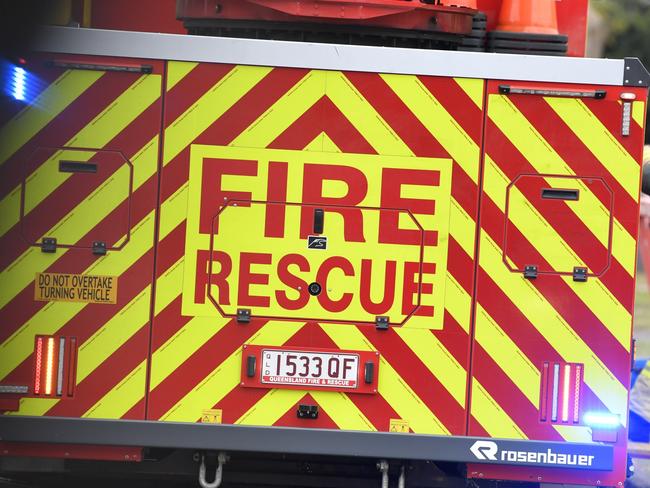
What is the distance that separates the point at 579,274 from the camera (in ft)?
19.7

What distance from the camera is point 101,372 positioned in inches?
236

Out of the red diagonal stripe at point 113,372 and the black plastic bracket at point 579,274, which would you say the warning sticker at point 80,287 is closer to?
the red diagonal stripe at point 113,372

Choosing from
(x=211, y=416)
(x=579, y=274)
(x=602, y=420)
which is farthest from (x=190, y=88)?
(x=602, y=420)

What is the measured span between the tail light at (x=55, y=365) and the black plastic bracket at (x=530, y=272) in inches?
78.3

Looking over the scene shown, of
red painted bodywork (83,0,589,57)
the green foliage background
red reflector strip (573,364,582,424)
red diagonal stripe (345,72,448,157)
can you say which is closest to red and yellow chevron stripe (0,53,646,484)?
red diagonal stripe (345,72,448,157)

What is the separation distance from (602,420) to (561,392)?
217mm

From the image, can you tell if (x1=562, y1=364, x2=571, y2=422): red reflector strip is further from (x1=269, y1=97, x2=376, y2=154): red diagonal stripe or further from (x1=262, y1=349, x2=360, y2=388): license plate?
(x1=269, y1=97, x2=376, y2=154): red diagonal stripe

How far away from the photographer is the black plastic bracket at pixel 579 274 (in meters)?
5.99

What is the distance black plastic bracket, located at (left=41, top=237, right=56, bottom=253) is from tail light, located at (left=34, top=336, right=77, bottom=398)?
381 millimetres

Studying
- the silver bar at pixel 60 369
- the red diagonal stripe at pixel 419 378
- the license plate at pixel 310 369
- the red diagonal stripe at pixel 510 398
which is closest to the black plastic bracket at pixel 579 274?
the red diagonal stripe at pixel 510 398

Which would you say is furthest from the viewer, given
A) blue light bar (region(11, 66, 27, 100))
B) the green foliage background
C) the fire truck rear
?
the green foliage background

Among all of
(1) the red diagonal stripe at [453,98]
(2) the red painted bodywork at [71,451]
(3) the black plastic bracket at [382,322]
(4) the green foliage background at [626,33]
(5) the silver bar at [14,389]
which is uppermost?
(4) the green foliage background at [626,33]

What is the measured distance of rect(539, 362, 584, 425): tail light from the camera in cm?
602

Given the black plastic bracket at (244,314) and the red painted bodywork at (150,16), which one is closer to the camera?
the black plastic bracket at (244,314)
